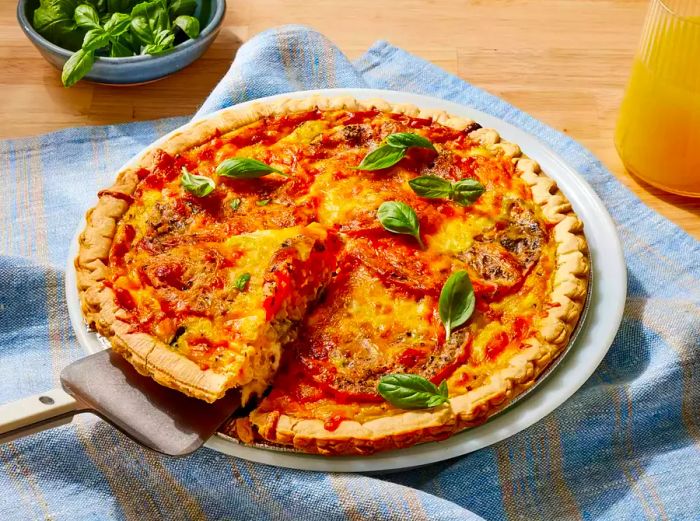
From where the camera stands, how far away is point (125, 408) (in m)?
2.92

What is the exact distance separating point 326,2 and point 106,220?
8.37 feet

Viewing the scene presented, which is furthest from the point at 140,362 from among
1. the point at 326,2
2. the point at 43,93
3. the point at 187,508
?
the point at 326,2

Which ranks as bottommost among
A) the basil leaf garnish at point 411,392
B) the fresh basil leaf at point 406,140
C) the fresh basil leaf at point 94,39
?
the basil leaf garnish at point 411,392

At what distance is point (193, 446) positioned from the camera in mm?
2842

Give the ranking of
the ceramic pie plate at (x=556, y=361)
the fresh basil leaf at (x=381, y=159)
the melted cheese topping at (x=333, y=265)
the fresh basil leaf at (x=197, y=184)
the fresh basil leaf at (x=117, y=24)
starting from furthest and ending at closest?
the fresh basil leaf at (x=117, y=24)
the fresh basil leaf at (x=381, y=159)
the fresh basil leaf at (x=197, y=184)
the melted cheese topping at (x=333, y=265)
the ceramic pie plate at (x=556, y=361)

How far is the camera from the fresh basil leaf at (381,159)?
3.59m

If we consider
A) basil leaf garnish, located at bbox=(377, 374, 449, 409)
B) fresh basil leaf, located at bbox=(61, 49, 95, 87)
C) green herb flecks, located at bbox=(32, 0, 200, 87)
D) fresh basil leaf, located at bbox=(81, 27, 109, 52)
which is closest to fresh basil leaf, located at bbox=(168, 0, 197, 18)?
green herb flecks, located at bbox=(32, 0, 200, 87)

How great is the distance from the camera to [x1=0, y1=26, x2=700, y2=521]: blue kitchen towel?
3.00 metres

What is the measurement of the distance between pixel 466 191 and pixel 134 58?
6.32ft

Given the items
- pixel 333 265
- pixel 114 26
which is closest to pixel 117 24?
pixel 114 26

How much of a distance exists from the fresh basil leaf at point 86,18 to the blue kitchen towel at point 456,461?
125 cm

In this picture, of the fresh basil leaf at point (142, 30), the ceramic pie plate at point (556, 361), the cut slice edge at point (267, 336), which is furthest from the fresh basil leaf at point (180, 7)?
the cut slice edge at point (267, 336)

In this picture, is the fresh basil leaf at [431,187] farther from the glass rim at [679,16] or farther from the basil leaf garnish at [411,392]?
the glass rim at [679,16]

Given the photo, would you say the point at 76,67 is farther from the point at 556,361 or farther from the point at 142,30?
the point at 556,361
